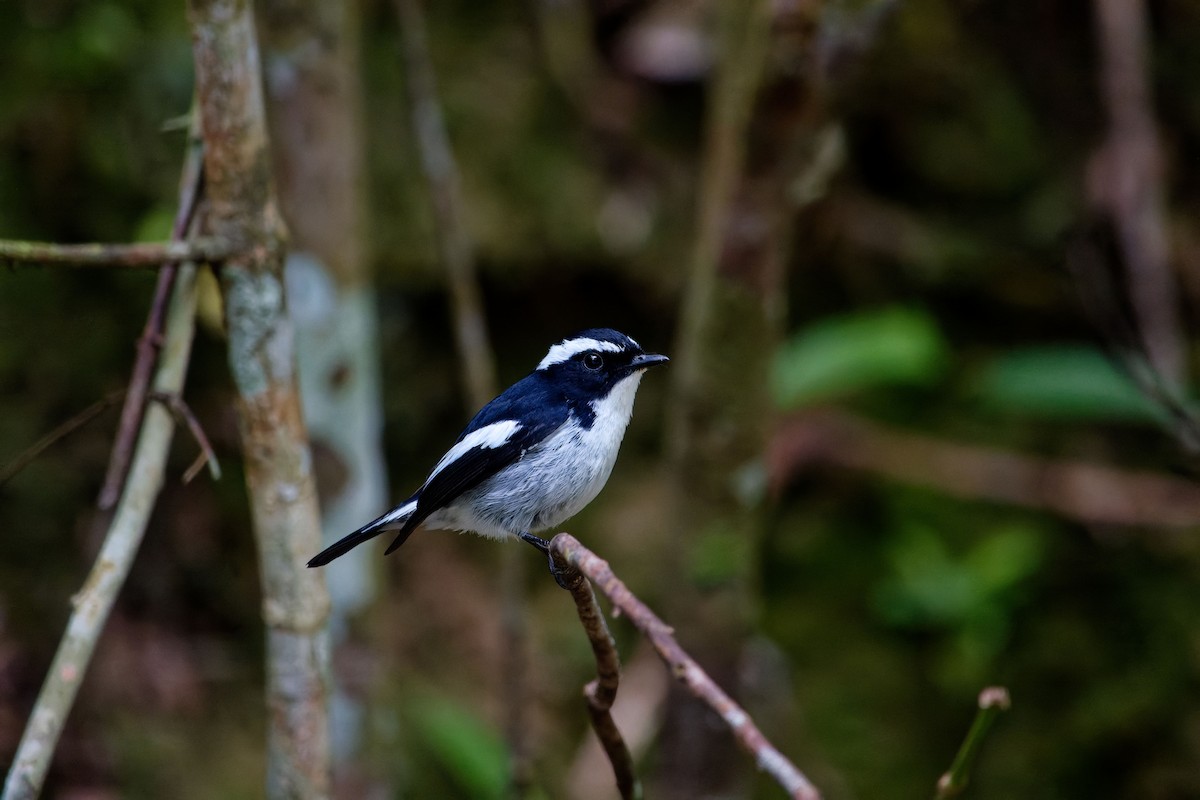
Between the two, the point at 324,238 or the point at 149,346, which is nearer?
the point at 149,346

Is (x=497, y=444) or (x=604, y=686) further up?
(x=497, y=444)

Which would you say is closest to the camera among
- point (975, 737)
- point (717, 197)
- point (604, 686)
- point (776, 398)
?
point (975, 737)

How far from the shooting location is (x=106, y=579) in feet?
7.85

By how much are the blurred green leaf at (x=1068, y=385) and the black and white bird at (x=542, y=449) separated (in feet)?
11.2

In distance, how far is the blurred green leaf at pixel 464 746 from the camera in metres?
5.27

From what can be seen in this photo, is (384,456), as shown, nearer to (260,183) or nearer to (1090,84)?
(260,183)

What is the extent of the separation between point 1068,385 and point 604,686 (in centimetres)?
435

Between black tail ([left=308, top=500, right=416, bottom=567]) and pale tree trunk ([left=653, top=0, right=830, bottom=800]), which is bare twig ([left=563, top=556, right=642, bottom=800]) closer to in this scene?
black tail ([left=308, top=500, right=416, bottom=567])

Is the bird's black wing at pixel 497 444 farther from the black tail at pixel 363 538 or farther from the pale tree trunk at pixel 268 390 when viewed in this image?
the pale tree trunk at pixel 268 390

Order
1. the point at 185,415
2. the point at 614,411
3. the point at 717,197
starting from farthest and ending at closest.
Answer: the point at 717,197 → the point at 614,411 → the point at 185,415

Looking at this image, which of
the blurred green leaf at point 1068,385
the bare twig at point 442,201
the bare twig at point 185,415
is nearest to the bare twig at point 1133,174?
the blurred green leaf at point 1068,385

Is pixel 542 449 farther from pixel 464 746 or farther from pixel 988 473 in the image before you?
pixel 988 473

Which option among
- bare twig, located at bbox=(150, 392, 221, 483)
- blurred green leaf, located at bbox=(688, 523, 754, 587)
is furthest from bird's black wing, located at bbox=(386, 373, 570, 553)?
blurred green leaf, located at bbox=(688, 523, 754, 587)

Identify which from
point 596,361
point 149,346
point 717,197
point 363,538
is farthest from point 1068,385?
point 149,346
